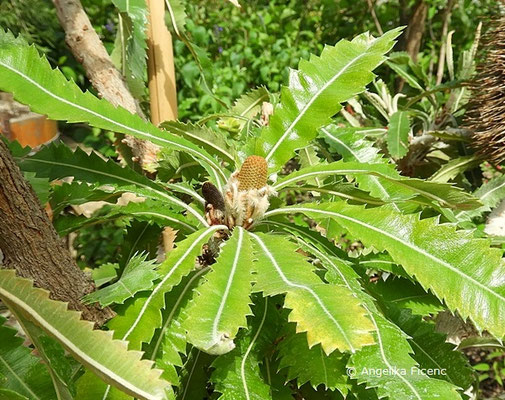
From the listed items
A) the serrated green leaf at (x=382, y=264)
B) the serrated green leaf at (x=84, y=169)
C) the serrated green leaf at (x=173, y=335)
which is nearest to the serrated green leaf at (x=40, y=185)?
the serrated green leaf at (x=84, y=169)

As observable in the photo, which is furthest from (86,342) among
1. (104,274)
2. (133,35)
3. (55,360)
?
(133,35)

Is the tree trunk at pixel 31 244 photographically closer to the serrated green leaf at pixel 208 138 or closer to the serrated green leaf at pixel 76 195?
the serrated green leaf at pixel 76 195

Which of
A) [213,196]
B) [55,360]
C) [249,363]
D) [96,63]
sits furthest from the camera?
[96,63]

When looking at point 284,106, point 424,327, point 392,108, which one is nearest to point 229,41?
point 392,108

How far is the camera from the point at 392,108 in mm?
1892

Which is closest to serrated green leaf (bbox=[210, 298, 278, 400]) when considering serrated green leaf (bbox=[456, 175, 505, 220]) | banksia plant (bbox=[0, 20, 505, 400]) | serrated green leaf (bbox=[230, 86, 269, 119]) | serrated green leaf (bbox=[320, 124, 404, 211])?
banksia plant (bbox=[0, 20, 505, 400])

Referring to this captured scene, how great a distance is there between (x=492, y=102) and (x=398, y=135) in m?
0.30

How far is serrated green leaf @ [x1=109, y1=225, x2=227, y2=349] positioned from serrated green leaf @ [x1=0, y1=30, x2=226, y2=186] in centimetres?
23

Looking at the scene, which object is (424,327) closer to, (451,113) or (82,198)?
(82,198)

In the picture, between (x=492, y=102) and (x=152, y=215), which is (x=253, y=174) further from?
(x=492, y=102)

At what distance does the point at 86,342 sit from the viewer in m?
0.51

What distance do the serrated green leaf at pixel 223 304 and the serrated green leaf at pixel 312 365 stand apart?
0.14m

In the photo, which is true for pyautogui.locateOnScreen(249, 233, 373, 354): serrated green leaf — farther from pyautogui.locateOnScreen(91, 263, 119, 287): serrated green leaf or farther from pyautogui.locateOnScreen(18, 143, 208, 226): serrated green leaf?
pyautogui.locateOnScreen(91, 263, 119, 287): serrated green leaf

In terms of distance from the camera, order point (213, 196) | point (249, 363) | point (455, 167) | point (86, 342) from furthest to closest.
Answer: point (455, 167) < point (213, 196) < point (249, 363) < point (86, 342)
